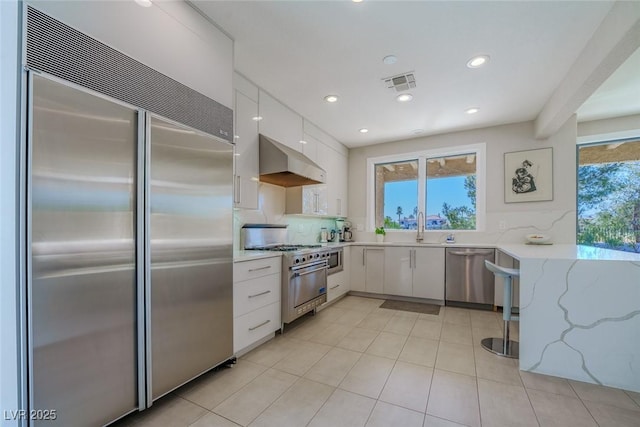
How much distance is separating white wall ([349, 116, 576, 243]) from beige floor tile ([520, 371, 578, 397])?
2.30 meters

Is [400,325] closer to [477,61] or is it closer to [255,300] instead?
[255,300]

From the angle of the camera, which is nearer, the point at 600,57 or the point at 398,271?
the point at 600,57

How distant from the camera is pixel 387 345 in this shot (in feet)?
8.20

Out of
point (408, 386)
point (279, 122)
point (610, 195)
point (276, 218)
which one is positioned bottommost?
point (408, 386)

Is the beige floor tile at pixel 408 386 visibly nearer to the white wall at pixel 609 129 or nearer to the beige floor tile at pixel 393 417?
the beige floor tile at pixel 393 417

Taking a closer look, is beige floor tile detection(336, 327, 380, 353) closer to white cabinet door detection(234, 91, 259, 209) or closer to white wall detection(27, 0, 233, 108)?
white cabinet door detection(234, 91, 259, 209)

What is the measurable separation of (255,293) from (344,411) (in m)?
1.15

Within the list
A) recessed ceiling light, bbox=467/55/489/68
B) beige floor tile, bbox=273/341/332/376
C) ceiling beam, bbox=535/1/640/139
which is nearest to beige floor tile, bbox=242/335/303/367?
beige floor tile, bbox=273/341/332/376

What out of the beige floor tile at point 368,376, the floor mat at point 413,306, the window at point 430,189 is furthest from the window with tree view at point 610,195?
the beige floor tile at point 368,376

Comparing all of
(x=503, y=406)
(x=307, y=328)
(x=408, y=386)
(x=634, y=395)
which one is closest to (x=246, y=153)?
(x=307, y=328)

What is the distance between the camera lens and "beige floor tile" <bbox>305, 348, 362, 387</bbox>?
1938 mm

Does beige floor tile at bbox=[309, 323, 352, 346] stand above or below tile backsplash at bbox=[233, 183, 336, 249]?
below

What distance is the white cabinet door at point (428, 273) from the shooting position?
3785 millimetres

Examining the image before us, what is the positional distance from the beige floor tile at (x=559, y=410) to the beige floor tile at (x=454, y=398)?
0.33 m
